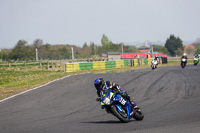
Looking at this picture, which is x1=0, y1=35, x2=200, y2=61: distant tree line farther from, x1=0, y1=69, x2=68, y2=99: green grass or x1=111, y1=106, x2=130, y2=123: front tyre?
x1=111, y1=106, x2=130, y2=123: front tyre

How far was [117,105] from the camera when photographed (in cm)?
753

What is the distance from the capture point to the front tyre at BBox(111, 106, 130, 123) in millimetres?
7375

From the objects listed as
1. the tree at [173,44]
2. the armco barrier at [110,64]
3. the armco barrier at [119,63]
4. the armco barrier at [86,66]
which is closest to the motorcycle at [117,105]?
the armco barrier at [86,66]

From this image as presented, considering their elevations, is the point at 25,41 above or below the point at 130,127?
above

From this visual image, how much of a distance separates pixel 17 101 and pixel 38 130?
6.95m

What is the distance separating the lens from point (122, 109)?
24.9 feet

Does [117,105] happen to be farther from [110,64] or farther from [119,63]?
[119,63]

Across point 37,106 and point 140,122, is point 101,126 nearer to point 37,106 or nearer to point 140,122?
point 140,122

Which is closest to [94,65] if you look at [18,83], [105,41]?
[18,83]

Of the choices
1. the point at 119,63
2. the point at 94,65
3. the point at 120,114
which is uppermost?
the point at 119,63

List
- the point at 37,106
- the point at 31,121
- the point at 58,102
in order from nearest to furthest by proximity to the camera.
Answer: the point at 31,121
the point at 37,106
the point at 58,102

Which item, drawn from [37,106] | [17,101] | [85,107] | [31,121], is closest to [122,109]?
[31,121]

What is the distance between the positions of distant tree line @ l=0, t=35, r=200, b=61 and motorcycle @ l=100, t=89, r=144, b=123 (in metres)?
53.3

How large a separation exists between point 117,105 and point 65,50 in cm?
9772
